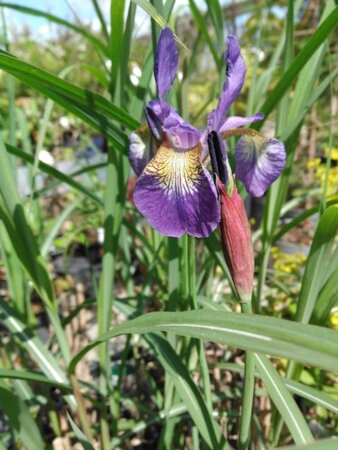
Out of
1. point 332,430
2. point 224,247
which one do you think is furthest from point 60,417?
point 224,247

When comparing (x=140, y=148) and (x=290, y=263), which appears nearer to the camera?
(x=140, y=148)

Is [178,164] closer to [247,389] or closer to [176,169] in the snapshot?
[176,169]

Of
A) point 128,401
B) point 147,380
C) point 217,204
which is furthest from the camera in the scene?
point 147,380

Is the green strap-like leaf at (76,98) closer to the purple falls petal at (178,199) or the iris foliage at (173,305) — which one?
the iris foliage at (173,305)

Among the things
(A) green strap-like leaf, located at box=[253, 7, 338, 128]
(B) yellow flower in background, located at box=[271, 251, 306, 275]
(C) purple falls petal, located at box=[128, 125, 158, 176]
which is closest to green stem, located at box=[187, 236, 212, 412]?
(C) purple falls petal, located at box=[128, 125, 158, 176]

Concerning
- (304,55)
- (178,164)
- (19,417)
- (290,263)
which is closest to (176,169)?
(178,164)

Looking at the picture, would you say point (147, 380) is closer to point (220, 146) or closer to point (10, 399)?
point (10, 399)
